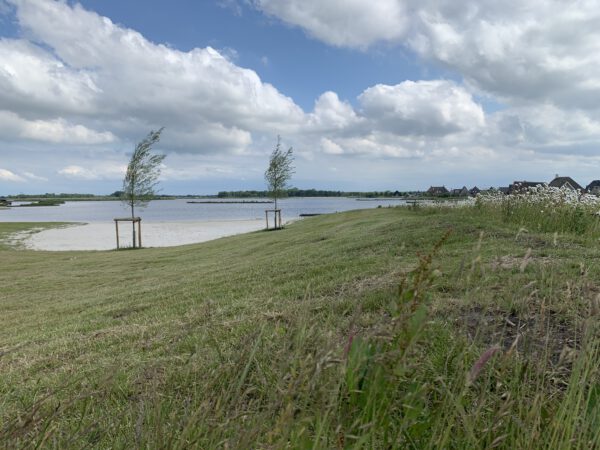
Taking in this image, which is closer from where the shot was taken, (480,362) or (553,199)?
(480,362)

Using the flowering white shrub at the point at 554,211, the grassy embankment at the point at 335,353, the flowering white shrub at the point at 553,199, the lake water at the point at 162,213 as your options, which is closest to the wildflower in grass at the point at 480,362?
the grassy embankment at the point at 335,353

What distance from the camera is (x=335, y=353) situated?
174 cm

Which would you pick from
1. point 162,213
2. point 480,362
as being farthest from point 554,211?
point 162,213

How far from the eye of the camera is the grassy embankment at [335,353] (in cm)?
164

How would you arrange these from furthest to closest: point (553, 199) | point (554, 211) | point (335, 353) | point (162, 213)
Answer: point (162, 213) < point (553, 199) < point (554, 211) < point (335, 353)

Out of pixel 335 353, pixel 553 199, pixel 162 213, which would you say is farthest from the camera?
pixel 162 213

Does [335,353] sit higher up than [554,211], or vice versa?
[554,211]

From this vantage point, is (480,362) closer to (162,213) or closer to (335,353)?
(335,353)

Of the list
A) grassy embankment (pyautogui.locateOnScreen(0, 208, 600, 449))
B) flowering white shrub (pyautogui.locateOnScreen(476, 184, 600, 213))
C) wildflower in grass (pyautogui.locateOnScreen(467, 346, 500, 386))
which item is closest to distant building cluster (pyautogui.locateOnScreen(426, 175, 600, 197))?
flowering white shrub (pyautogui.locateOnScreen(476, 184, 600, 213))

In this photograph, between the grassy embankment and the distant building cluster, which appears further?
the distant building cluster

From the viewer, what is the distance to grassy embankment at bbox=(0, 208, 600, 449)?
1643mm

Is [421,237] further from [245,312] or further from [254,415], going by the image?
[254,415]

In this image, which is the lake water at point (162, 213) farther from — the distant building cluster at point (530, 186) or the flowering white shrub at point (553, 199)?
the flowering white shrub at point (553, 199)

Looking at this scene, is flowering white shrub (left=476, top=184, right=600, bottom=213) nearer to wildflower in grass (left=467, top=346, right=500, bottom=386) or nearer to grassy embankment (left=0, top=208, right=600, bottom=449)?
grassy embankment (left=0, top=208, right=600, bottom=449)
